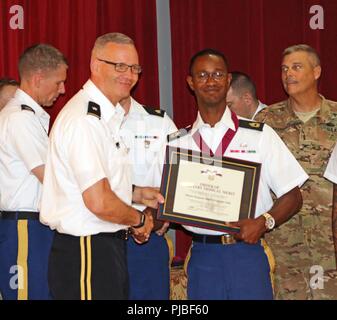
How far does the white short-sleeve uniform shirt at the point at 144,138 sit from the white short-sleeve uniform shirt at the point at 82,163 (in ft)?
2.40

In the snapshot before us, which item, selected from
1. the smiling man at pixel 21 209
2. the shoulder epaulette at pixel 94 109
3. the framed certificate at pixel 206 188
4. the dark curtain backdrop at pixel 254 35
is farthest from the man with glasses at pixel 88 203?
the dark curtain backdrop at pixel 254 35

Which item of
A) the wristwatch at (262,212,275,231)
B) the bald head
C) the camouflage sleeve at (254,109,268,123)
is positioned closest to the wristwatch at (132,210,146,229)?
the wristwatch at (262,212,275,231)

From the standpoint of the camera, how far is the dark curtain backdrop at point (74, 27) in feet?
16.2

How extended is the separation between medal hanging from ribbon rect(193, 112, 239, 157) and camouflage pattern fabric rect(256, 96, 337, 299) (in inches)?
37.0

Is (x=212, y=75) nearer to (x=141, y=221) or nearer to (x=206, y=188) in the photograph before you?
(x=206, y=188)

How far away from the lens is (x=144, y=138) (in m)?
3.88

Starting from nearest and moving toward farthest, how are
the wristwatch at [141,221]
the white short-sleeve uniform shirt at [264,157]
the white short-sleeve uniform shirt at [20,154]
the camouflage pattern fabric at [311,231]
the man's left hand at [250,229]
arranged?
the wristwatch at [141,221], the man's left hand at [250,229], the white short-sleeve uniform shirt at [264,157], the white short-sleeve uniform shirt at [20,154], the camouflage pattern fabric at [311,231]

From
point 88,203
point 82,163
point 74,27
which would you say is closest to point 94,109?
point 82,163

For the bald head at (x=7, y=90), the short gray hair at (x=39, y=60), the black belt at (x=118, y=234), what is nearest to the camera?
the black belt at (x=118, y=234)

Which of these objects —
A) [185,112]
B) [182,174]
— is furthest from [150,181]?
[185,112]

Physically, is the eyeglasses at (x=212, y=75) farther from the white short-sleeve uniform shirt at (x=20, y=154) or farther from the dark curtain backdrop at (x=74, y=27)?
the dark curtain backdrop at (x=74, y=27)

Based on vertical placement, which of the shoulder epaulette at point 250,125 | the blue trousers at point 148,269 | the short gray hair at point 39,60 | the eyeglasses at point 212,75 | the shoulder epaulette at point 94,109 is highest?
the short gray hair at point 39,60

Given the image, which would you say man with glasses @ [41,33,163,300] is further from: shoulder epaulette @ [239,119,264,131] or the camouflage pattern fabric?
the camouflage pattern fabric

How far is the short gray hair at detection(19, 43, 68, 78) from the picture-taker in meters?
3.97
